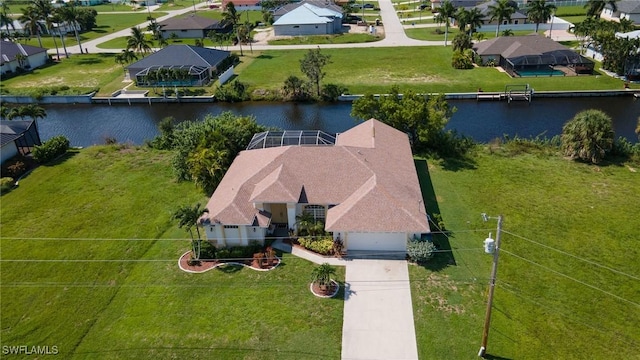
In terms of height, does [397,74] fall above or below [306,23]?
below

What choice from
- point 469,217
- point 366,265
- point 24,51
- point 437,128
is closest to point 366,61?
point 437,128

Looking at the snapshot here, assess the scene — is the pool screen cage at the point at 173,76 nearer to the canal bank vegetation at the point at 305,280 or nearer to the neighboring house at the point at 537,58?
the canal bank vegetation at the point at 305,280

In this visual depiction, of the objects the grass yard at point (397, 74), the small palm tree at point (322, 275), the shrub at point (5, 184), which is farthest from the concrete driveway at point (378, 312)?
the grass yard at point (397, 74)

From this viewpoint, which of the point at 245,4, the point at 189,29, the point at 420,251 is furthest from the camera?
the point at 245,4

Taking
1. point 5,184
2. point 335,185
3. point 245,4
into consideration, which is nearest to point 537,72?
point 335,185

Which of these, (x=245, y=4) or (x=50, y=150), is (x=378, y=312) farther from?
(x=245, y=4)

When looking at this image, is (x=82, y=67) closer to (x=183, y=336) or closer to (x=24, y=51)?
(x=24, y=51)
